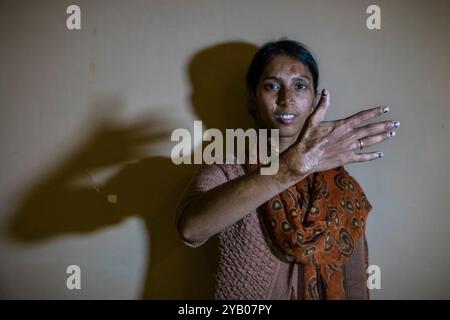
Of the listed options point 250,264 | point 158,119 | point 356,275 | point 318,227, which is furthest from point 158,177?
Result: point 356,275

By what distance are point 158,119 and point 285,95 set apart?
430 millimetres

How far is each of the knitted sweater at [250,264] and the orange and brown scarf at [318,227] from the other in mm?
28

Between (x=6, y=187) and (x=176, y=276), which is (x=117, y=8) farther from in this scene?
(x=176, y=276)

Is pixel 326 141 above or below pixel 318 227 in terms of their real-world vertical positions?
above

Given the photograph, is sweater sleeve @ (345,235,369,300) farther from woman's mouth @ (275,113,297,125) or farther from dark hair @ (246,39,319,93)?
dark hair @ (246,39,319,93)

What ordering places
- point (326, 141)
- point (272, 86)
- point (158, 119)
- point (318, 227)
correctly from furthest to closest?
point (158, 119), point (272, 86), point (318, 227), point (326, 141)

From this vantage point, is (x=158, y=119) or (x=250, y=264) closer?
(x=250, y=264)

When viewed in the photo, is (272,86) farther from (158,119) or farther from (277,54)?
(158,119)

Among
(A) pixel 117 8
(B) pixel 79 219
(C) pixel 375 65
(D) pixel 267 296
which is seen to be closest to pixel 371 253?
(D) pixel 267 296

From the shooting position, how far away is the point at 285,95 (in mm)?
942

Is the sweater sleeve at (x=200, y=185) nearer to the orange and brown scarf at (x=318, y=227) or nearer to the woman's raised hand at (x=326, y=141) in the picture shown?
the orange and brown scarf at (x=318, y=227)

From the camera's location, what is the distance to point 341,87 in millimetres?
1169

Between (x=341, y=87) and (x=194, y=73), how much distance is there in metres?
0.47

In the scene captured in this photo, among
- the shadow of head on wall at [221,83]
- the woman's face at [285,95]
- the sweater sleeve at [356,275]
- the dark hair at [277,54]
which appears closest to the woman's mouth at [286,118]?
the woman's face at [285,95]
